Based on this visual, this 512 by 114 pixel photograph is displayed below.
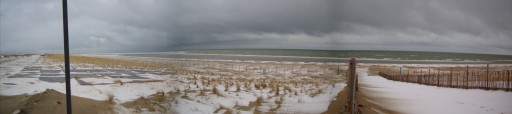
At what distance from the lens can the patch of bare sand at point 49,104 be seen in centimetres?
479

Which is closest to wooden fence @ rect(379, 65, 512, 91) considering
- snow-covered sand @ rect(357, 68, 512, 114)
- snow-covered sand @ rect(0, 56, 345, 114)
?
snow-covered sand @ rect(357, 68, 512, 114)

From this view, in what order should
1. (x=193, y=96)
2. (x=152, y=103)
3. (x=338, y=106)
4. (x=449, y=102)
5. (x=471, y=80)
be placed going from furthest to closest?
(x=471, y=80), (x=193, y=96), (x=449, y=102), (x=338, y=106), (x=152, y=103)

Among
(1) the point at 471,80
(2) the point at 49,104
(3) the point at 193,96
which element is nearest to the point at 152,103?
(3) the point at 193,96

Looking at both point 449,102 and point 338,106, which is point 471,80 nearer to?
point 449,102

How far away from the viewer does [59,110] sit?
478 centimetres

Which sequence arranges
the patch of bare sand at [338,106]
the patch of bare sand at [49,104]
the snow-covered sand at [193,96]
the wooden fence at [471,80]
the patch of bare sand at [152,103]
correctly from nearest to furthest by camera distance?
the patch of bare sand at [49,104] < the patch of bare sand at [152,103] < the patch of bare sand at [338,106] < the snow-covered sand at [193,96] < the wooden fence at [471,80]

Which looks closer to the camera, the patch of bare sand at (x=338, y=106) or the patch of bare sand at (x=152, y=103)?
the patch of bare sand at (x=152, y=103)

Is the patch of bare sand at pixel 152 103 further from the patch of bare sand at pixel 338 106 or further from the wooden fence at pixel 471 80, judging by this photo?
the wooden fence at pixel 471 80

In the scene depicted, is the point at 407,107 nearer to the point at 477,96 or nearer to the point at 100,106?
the point at 477,96

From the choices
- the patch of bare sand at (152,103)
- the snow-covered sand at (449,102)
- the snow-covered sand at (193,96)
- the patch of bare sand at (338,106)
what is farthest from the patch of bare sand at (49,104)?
the snow-covered sand at (449,102)

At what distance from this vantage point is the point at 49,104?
496cm

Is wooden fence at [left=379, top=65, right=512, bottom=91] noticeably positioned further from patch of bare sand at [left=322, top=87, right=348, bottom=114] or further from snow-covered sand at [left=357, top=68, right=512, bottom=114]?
patch of bare sand at [left=322, top=87, right=348, bottom=114]

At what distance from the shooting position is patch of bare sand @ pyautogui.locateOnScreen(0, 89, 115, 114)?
479 centimetres

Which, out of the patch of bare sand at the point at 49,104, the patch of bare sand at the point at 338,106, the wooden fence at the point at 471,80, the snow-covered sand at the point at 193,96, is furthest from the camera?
the wooden fence at the point at 471,80
